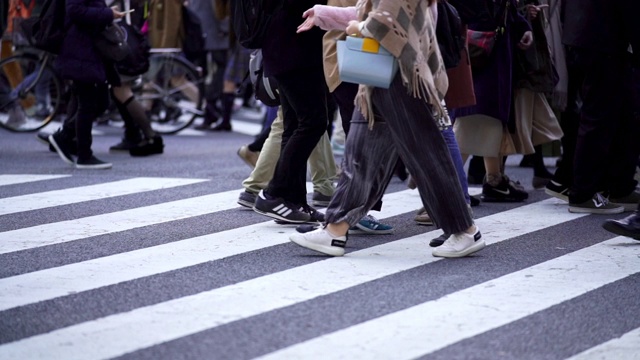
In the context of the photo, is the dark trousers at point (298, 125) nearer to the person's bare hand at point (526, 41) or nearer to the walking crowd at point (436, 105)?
the walking crowd at point (436, 105)

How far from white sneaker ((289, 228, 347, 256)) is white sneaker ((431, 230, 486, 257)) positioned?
457 mm

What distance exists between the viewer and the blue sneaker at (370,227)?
6.92 meters

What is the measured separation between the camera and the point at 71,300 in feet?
A: 17.1

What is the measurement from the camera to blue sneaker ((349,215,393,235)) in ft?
22.7

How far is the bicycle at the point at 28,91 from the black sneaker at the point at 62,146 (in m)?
2.39

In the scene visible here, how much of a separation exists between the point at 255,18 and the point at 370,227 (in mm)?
1281

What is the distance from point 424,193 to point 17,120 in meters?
7.91


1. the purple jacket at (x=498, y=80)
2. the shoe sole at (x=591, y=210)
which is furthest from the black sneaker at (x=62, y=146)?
the shoe sole at (x=591, y=210)

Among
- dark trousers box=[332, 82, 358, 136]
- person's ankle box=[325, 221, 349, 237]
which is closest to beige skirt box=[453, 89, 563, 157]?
dark trousers box=[332, 82, 358, 136]

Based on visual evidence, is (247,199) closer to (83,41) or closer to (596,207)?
(596,207)

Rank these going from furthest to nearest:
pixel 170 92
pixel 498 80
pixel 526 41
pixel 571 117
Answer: pixel 170 92, pixel 571 117, pixel 526 41, pixel 498 80

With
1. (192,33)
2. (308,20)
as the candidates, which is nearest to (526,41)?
(308,20)

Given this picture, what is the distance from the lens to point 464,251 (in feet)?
20.1

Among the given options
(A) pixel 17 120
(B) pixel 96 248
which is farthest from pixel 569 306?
(A) pixel 17 120
